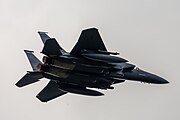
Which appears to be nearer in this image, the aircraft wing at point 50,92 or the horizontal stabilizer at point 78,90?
the horizontal stabilizer at point 78,90

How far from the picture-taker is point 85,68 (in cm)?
4381

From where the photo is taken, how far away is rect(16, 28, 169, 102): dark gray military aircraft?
41.9 m

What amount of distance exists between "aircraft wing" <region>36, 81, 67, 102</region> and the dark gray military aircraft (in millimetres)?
1780

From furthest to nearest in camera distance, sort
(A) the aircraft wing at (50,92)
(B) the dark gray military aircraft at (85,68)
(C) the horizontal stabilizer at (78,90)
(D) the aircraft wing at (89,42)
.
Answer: (A) the aircraft wing at (50,92) → (C) the horizontal stabilizer at (78,90) → (B) the dark gray military aircraft at (85,68) → (D) the aircraft wing at (89,42)

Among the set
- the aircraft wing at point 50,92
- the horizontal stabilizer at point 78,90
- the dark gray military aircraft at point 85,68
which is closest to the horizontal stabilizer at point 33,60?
the dark gray military aircraft at point 85,68

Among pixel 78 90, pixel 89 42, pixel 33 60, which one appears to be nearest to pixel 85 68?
pixel 89 42

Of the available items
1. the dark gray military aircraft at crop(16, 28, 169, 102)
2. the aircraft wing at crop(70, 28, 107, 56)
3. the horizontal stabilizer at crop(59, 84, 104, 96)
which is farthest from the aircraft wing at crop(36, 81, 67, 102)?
the aircraft wing at crop(70, 28, 107, 56)

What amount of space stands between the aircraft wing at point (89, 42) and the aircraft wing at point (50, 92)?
8.46m

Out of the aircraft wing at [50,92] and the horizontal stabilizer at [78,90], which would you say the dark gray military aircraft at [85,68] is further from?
the aircraft wing at [50,92]

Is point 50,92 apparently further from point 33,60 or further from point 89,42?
point 89,42

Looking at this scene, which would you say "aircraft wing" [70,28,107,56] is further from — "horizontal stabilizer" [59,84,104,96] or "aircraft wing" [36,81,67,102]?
"aircraft wing" [36,81,67,102]

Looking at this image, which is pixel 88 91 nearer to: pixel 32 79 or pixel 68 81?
pixel 68 81

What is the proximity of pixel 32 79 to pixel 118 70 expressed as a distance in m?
8.90

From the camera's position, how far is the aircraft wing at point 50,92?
49.9 m
